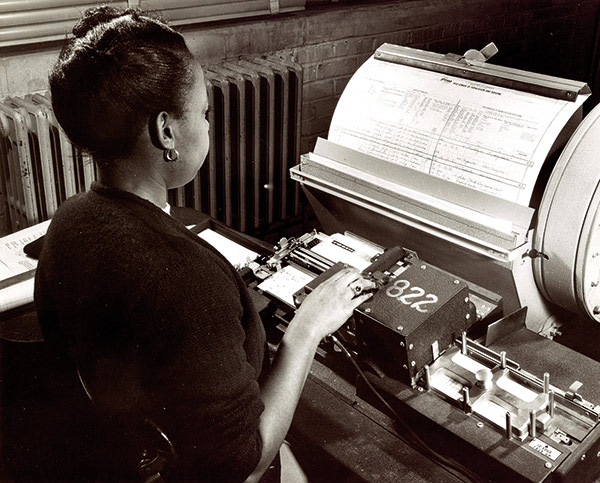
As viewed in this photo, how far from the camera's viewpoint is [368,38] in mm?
3414

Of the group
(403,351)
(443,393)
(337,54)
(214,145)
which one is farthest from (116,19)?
(337,54)

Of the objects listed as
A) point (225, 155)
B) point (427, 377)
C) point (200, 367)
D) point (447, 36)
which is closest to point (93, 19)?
point (200, 367)

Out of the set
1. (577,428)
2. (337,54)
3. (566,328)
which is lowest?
(566,328)

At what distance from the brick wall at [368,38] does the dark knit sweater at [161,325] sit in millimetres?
1672

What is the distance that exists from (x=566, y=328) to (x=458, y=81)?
3.24ft

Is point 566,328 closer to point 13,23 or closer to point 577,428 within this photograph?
point 577,428

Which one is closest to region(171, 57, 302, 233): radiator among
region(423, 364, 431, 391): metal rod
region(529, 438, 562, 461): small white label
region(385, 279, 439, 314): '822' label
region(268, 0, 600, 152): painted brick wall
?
region(268, 0, 600, 152): painted brick wall

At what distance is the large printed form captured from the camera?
1.67 m

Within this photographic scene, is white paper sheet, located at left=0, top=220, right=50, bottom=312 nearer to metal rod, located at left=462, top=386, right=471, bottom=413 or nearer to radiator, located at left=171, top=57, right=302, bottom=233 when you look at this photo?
radiator, located at left=171, top=57, right=302, bottom=233

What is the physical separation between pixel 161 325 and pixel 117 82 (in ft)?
1.17

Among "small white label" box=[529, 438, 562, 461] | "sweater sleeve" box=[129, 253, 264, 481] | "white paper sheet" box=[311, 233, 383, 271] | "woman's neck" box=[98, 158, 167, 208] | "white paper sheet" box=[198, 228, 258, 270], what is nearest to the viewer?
"sweater sleeve" box=[129, 253, 264, 481]

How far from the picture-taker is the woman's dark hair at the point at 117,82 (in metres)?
0.97

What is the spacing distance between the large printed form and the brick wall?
1.07 meters

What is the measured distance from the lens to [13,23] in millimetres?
2352
